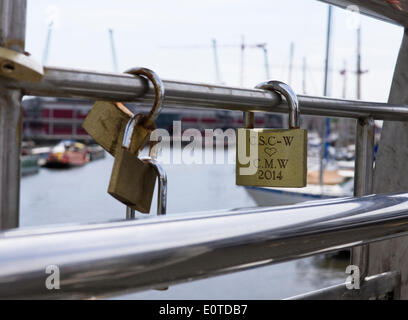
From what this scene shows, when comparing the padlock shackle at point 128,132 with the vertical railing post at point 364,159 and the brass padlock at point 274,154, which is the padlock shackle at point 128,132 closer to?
the brass padlock at point 274,154

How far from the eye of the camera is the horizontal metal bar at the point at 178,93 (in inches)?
15.6

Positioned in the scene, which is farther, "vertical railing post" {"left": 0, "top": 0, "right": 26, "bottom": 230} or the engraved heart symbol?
the engraved heart symbol

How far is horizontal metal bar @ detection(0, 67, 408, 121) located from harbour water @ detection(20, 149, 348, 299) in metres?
0.07

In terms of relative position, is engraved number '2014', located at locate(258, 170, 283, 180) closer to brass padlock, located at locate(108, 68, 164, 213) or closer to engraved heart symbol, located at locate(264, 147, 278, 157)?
engraved heart symbol, located at locate(264, 147, 278, 157)

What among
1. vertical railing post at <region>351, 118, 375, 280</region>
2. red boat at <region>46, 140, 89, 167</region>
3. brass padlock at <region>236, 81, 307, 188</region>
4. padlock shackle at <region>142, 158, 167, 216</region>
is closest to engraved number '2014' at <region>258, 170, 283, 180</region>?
brass padlock at <region>236, 81, 307, 188</region>

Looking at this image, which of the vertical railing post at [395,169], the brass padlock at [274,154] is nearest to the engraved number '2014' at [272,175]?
the brass padlock at [274,154]

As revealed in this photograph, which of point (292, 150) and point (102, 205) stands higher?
point (292, 150)

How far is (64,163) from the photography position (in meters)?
28.3

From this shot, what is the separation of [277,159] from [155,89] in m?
0.20

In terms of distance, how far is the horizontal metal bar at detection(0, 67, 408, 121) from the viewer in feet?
1.30

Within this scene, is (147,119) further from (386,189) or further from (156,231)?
(386,189)
